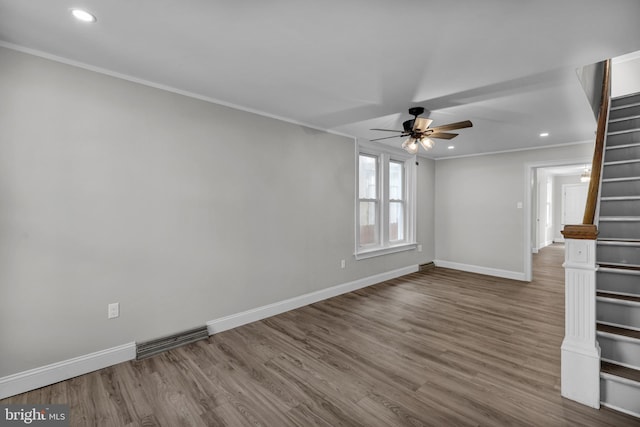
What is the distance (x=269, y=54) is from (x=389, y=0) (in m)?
0.95

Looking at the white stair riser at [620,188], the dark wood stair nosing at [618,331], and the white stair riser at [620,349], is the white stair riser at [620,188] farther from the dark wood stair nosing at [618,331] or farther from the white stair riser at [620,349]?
the white stair riser at [620,349]

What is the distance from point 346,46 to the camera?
2.02 meters

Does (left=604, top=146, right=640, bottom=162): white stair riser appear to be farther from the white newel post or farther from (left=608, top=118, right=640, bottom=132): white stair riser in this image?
the white newel post

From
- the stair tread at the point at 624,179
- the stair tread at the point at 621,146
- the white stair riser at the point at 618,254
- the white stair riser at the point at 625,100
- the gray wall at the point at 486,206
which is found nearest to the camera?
the white stair riser at the point at 618,254

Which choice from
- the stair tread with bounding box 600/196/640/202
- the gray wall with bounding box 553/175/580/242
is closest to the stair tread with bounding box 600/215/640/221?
the stair tread with bounding box 600/196/640/202

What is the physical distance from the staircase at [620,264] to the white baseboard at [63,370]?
363 cm

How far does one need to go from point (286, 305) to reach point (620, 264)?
3295 millimetres

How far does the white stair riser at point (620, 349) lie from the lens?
74.5 inches

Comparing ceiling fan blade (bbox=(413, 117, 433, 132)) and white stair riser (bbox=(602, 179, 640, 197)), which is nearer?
white stair riser (bbox=(602, 179, 640, 197))

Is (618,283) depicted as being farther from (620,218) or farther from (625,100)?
(625,100)

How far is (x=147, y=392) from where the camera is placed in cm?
210

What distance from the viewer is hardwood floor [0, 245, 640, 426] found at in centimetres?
185

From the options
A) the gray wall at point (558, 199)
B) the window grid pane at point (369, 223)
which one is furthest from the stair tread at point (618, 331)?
the gray wall at point (558, 199)

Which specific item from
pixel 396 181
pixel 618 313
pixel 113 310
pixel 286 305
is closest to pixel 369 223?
pixel 396 181
